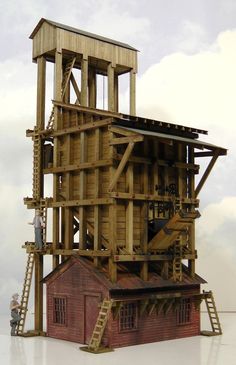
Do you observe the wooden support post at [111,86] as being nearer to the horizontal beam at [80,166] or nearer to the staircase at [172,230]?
the horizontal beam at [80,166]

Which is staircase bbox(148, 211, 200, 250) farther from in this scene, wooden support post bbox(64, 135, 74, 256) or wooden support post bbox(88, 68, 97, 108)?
wooden support post bbox(88, 68, 97, 108)

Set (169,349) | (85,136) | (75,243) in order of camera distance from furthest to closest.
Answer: (75,243) → (85,136) → (169,349)

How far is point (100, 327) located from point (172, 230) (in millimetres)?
4512

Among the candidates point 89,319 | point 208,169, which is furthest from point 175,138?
point 89,319

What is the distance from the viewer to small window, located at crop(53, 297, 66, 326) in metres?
26.8

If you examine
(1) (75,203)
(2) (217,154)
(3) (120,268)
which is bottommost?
(3) (120,268)

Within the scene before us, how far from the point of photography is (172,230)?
25.3 metres

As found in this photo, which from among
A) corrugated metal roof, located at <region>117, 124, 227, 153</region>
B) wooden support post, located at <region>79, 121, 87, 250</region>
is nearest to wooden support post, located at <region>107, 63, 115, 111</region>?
wooden support post, located at <region>79, 121, 87, 250</region>

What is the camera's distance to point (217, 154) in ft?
93.9

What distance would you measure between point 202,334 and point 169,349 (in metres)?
3.71

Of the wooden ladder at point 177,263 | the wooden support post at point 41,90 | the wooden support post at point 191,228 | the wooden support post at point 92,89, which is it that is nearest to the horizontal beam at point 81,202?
the wooden ladder at point 177,263

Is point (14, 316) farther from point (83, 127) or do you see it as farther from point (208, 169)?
point (208, 169)

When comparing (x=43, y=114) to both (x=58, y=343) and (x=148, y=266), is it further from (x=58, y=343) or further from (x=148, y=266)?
(x=58, y=343)

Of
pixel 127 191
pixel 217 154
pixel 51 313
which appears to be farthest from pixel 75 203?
pixel 217 154
